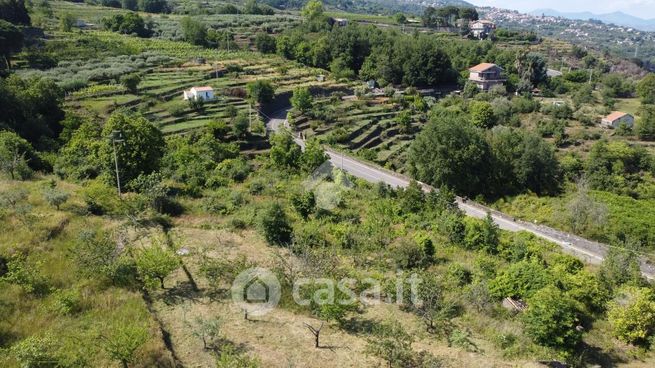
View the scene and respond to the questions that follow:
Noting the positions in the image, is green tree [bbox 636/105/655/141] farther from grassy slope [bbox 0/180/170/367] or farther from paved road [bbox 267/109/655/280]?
grassy slope [bbox 0/180/170/367]

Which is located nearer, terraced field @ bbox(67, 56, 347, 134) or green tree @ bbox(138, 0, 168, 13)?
terraced field @ bbox(67, 56, 347, 134)

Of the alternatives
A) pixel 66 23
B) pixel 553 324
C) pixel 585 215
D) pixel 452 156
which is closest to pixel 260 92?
pixel 452 156

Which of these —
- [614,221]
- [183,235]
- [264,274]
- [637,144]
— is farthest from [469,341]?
[637,144]

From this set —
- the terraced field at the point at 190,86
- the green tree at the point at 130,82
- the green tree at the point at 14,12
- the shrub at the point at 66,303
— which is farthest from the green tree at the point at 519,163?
the green tree at the point at 14,12

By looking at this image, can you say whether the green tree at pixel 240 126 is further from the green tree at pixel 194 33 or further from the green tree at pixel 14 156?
the green tree at pixel 194 33

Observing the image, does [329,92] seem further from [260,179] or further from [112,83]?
[260,179]

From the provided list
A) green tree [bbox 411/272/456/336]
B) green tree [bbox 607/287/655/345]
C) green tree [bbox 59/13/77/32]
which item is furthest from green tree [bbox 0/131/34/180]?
green tree [bbox 59/13/77/32]
